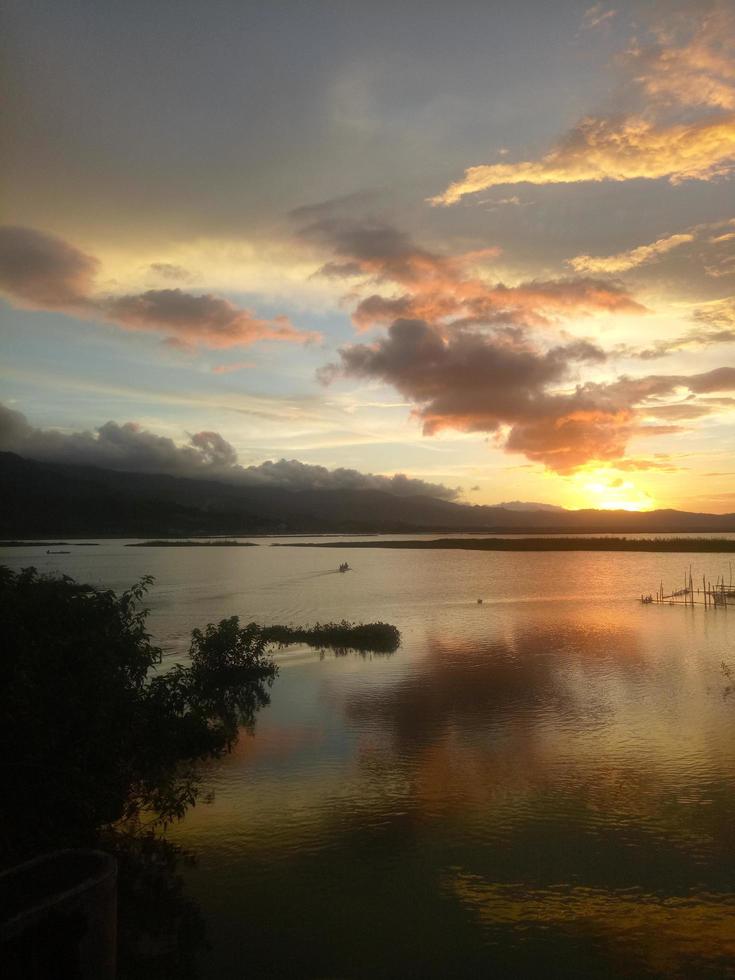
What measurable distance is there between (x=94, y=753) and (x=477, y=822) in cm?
1237

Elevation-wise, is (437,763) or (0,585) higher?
(0,585)

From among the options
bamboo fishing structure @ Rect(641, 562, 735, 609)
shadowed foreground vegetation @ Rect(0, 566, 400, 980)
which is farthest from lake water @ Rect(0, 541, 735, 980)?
bamboo fishing structure @ Rect(641, 562, 735, 609)

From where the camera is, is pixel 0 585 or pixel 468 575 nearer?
pixel 0 585

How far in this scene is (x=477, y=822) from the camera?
22578mm

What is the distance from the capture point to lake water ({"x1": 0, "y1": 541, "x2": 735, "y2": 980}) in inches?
636

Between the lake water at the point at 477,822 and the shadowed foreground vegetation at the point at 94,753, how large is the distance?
116 cm

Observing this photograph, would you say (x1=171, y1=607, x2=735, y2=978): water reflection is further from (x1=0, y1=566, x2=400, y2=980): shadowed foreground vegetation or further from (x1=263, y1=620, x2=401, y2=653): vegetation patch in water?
(x1=263, y1=620, x2=401, y2=653): vegetation patch in water

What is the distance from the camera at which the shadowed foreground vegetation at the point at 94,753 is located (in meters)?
15.0

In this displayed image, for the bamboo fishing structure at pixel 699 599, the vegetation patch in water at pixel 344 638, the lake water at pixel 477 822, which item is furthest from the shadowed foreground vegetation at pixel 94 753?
the bamboo fishing structure at pixel 699 599

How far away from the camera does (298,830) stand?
72.4 feet

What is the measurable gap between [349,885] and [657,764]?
15.1 meters

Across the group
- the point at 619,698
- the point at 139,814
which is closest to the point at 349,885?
the point at 139,814

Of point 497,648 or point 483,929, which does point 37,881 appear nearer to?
point 483,929

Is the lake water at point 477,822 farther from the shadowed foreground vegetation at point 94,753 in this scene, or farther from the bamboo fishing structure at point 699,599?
the bamboo fishing structure at point 699,599
